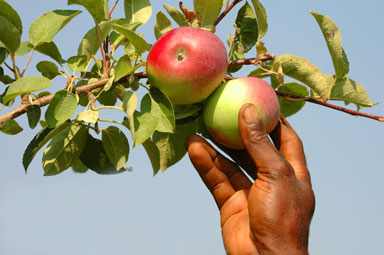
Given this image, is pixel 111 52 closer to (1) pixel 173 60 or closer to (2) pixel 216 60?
(1) pixel 173 60

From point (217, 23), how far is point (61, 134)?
63cm

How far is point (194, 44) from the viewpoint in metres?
1.16

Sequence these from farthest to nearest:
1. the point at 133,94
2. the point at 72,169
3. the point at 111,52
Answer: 1. the point at 72,169
2. the point at 111,52
3. the point at 133,94

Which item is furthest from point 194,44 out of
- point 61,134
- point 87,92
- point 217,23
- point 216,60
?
point 61,134

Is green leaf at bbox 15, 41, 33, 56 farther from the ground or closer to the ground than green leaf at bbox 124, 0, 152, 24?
closer to the ground

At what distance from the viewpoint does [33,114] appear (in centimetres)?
114

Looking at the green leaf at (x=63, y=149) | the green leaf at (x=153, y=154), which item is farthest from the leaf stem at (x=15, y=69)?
the green leaf at (x=153, y=154)

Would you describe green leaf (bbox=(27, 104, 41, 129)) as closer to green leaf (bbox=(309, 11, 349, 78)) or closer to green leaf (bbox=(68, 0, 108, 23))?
green leaf (bbox=(68, 0, 108, 23))

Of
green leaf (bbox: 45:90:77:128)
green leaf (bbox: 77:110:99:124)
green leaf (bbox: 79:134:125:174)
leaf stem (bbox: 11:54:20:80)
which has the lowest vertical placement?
green leaf (bbox: 79:134:125:174)

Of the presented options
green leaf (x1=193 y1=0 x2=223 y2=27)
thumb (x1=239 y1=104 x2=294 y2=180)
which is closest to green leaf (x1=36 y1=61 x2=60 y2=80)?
green leaf (x1=193 y1=0 x2=223 y2=27)

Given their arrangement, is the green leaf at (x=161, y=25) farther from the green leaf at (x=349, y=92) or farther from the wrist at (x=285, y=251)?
the wrist at (x=285, y=251)

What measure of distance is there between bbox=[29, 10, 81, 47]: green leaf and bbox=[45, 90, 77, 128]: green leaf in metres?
0.21

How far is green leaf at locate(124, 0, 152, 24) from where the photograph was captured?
1320mm

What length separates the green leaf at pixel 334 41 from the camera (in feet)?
4.12
